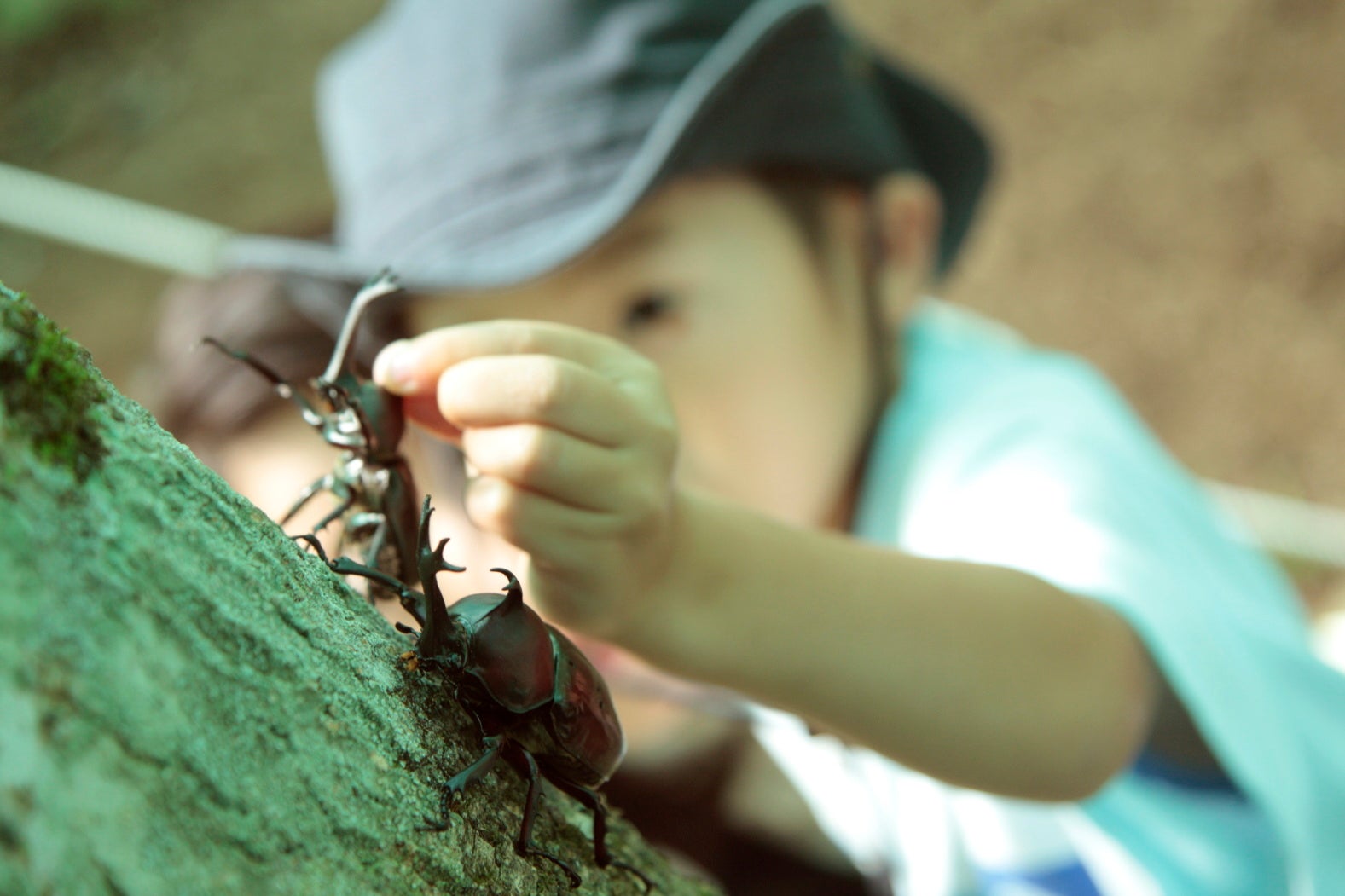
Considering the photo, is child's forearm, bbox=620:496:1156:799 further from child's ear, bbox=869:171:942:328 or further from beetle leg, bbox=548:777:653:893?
child's ear, bbox=869:171:942:328

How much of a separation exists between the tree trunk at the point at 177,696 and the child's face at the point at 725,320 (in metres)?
1.05

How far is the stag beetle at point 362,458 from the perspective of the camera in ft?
2.39

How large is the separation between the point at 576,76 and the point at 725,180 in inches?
12.5

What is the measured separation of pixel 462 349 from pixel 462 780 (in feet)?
1.19

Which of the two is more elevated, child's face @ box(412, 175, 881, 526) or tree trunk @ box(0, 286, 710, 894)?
tree trunk @ box(0, 286, 710, 894)

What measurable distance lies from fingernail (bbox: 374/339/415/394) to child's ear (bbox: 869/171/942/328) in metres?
1.53

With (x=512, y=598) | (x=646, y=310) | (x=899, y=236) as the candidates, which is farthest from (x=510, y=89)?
(x=512, y=598)

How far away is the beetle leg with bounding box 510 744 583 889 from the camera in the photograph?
0.63m

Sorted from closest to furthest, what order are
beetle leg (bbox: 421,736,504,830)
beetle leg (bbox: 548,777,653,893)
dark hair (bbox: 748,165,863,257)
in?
beetle leg (bbox: 421,736,504,830), beetle leg (bbox: 548,777,653,893), dark hair (bbox: 748,165,863,257)

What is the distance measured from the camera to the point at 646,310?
66.0 inches

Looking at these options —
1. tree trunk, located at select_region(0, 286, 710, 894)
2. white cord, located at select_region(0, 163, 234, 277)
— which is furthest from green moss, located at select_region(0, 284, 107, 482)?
white cord, located at select_region(0, 163, 234, 277)

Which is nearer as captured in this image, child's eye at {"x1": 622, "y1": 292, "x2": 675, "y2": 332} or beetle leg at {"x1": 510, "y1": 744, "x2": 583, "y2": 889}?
beetle leg at {"x1": 510, "y1": 744, "x2": 583, "y2": 889}

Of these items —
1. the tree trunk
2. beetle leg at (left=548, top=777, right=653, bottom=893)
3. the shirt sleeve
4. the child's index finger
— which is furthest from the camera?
the shirt sleeve

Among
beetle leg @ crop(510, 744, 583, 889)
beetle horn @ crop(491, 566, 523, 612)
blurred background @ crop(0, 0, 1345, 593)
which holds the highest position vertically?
beetle horn @ crop(491, 566, 523, 612)
